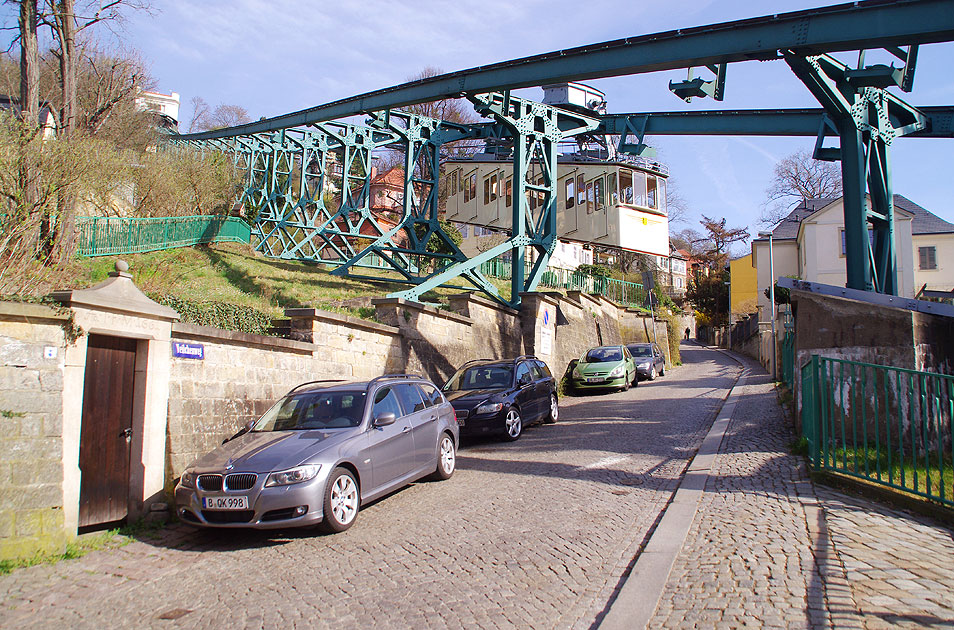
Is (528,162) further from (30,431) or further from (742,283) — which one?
(742,283)

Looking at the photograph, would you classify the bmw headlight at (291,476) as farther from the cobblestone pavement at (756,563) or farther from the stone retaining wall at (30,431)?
the cobblestone pavement at (756,563)

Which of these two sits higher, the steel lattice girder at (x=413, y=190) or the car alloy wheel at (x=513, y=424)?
the steel lattice girder at (x=413, y=190)

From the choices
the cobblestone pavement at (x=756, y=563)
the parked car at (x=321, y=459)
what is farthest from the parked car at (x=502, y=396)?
the cobblestone pavement at (x=756, y=563)

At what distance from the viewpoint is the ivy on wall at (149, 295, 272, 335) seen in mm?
9773

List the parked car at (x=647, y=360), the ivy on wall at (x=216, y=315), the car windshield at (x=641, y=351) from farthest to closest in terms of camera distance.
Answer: the car windshield at (x=641, y=351) → the parked car at (x=647, y=360) → the ivy on wall at (x=216, y=315)

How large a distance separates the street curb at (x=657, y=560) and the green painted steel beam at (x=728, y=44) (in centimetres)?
727

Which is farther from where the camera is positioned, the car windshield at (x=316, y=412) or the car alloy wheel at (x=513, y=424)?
the car alloy wheel at (x=513, y=424)

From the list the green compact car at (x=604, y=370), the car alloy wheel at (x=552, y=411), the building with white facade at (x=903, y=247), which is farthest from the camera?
the building with white facade at (x=903, y=247)

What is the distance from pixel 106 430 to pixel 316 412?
2261 millimetres

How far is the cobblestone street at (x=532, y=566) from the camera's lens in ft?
15.0

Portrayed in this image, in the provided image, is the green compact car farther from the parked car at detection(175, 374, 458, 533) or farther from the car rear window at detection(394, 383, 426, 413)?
the car rear window at detection(394, 383, 426, 413)

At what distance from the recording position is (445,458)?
30.2 feet

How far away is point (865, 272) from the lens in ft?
36.4

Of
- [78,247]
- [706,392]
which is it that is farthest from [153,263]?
[706,392]
